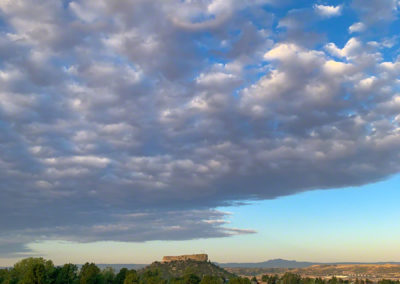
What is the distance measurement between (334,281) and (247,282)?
77.6m

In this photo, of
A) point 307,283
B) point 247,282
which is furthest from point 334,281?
point 247,282

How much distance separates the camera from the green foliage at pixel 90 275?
142 metres

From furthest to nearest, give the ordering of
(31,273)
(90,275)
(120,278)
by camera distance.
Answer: (120,278) < (90,275) < (31,273)

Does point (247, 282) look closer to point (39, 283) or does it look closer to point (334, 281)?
point (39, 283)

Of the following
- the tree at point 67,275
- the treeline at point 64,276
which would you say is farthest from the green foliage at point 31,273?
the tree at point 67,275

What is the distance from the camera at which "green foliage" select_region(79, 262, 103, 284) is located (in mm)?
142137

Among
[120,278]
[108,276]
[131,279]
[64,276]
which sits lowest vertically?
[120,278]

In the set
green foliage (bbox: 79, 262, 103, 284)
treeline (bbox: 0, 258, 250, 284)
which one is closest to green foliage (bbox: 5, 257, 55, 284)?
treeline (bbox: 0, 258, 250, 284)

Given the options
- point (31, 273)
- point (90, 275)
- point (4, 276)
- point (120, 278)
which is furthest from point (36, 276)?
point (120, 278)

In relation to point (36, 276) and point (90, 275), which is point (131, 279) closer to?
point (90, 275)

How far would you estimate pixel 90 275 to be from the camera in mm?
150375

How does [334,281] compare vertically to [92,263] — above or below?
below

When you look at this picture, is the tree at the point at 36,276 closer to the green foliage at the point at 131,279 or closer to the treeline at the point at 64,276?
the treeline at the point at 64,276

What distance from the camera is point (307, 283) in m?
196
